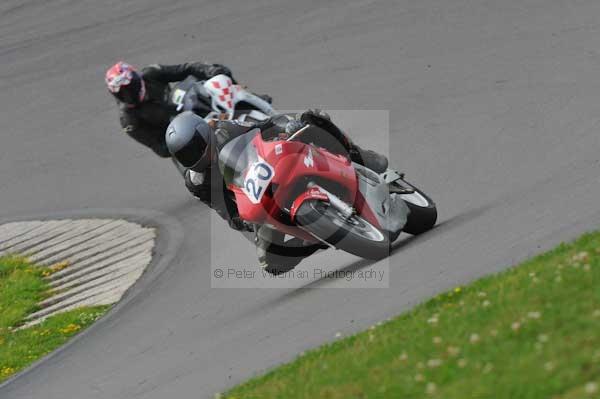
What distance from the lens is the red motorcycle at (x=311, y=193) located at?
9.27 metres

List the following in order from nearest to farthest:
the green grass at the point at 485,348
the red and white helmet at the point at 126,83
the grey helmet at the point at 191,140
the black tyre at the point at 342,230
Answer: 1. the green grass at the point at 485,348
2. the black tyre at the point at 342,230
3. the grey helmet at the point at 191,140
4. the red and white helmet at the point at 126,83

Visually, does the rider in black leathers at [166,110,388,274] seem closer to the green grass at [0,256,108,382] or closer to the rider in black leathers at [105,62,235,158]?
the green grass at [0,256,108,382]

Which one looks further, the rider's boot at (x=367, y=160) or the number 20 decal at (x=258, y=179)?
the rider's boot at (x=367, y=160)

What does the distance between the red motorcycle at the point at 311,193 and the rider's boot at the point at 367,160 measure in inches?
12.2

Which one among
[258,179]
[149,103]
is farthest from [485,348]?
[149,103]

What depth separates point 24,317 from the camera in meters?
12.8

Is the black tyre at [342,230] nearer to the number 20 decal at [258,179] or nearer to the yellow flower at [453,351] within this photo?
the number 20 decal at [258,179]

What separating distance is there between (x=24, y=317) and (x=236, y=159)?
14.0 ft

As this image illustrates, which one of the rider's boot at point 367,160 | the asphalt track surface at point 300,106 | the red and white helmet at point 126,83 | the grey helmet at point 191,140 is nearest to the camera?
the asphalt track surface at point 300,106

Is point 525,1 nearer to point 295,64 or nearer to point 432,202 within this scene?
point 295,64

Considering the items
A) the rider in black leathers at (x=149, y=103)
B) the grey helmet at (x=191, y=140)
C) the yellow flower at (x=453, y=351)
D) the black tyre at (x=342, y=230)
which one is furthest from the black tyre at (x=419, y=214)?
the rider in black leathers at (x=149, y=103)

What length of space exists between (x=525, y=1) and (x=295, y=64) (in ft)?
10.2

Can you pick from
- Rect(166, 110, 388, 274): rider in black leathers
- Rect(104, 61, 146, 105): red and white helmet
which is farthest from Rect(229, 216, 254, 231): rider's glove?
Rect(104, 61, 146, 105): red and white helmet

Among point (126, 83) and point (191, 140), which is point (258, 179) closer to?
point (191, 140)
